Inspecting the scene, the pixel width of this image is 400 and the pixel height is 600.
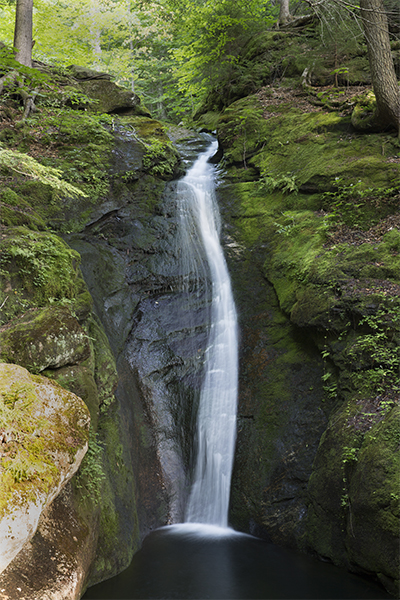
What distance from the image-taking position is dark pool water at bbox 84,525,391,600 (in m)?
4.43

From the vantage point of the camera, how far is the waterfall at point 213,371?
6.39 m

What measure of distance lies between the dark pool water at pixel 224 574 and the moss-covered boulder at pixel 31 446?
6.39 ft

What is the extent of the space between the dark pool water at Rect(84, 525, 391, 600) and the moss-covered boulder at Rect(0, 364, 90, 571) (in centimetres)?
195

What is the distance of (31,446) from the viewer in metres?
3.29

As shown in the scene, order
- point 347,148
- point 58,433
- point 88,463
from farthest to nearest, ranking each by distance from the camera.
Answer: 1. point 347,148
2. point 88,463
3. point 58,433

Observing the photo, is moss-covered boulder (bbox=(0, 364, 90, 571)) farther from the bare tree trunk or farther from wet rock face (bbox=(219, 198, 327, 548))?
the bare tree trunk

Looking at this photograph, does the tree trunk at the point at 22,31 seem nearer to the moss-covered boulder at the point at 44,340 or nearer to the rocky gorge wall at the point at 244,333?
Result: the rocky gorge wall at the point at 244,333

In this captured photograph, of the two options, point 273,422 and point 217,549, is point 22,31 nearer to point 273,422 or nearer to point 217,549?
point 273,422

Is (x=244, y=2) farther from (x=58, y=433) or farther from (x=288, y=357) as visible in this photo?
(x=58, y=433)

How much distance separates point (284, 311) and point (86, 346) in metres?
3.99

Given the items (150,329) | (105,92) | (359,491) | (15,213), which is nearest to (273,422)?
(359,491)

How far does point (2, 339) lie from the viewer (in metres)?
4.08

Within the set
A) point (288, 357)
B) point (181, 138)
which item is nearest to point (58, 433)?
point (288, 357)

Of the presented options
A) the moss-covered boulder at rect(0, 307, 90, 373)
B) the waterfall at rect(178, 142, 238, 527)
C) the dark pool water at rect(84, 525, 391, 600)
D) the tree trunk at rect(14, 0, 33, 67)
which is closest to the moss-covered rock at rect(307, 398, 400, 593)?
the dark pool water at rect(84, 525, 391, 600)
